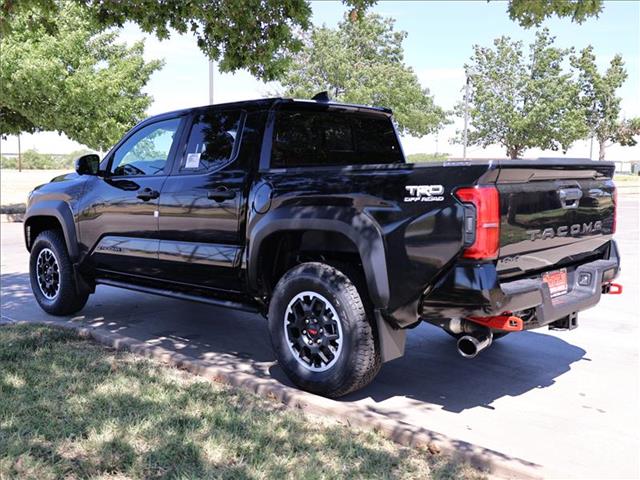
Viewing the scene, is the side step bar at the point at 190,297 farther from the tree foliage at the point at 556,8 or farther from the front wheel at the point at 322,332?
the tree foliage at the point at 556,8

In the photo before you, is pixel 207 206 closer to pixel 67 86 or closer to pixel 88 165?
pixel 88 165

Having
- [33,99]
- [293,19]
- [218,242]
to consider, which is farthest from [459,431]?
[33,99]

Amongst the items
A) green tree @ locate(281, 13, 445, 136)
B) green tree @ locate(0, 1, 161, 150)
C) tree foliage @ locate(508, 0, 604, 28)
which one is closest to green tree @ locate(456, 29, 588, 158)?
green tree @ locate(281, 13, 445, 136)

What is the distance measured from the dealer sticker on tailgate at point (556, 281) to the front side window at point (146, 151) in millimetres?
3238

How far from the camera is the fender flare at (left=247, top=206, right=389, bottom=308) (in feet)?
13.1

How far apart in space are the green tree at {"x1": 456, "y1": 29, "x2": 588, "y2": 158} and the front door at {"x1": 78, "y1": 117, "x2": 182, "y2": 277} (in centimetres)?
3730

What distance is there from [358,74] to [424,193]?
29.1 m

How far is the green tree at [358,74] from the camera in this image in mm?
31062

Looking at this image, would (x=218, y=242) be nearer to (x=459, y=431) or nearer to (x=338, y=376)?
(x=338, y=376)

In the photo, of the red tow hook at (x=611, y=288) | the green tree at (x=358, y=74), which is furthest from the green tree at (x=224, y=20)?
the green tree at (x=358, y=74)

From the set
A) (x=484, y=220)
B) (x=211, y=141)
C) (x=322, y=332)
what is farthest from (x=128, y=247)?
(x=484, y=220)

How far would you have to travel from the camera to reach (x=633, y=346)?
5.71m

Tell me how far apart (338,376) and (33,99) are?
15.1 meters

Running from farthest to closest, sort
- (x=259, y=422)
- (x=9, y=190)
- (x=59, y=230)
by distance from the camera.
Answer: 1. (x=9, y=190)
2. (x=59, y=230)
3. (x=259, y=422)
